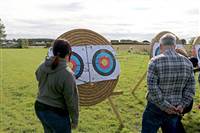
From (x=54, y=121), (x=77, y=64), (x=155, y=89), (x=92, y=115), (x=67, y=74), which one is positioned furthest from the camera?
(x=92, y=115)

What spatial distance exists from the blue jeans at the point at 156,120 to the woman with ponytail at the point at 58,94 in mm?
796

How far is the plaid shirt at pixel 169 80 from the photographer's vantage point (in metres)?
3.65

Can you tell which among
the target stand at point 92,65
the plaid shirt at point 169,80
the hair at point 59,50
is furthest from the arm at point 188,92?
the target stand at point 92,65

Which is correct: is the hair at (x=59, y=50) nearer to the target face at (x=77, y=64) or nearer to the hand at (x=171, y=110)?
the hand at (x=171, y=110)

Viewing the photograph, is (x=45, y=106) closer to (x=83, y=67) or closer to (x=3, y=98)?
(x=83, y=67)

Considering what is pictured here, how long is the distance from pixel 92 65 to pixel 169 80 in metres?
2.04

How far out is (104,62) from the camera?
563cm

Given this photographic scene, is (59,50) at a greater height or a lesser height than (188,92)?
greater

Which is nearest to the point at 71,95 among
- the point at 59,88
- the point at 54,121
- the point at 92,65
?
the point at 59,88

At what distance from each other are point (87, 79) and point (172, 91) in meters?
1.97

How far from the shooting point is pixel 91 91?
5.55m

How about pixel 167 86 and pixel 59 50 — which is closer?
pixel 59 50

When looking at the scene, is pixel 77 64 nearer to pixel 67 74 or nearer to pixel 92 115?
pixel 92 115

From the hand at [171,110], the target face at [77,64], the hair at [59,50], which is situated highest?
the hair at [59,50]
